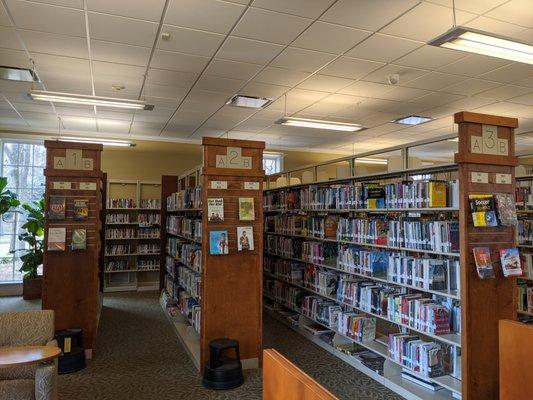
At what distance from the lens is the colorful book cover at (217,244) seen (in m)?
4.03

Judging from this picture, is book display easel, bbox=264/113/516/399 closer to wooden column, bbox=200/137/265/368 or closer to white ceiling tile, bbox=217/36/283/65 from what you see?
wooden column, bbox=200/137/265/368

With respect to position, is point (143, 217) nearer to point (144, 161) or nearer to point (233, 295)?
point (144, 161)

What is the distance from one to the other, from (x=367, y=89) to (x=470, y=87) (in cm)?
139

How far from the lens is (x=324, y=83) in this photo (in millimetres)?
5445

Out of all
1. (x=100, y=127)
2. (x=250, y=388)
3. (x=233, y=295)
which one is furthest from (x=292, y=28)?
(x=100, y=127)

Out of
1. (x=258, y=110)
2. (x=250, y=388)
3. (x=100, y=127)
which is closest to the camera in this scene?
(x=250, y=388)

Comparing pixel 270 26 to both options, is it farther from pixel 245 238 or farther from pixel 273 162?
pixel 273 162

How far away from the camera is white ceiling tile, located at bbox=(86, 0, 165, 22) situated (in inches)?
134

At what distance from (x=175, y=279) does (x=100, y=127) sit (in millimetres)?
3751

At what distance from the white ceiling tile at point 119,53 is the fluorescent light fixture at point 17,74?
1165 millimetres

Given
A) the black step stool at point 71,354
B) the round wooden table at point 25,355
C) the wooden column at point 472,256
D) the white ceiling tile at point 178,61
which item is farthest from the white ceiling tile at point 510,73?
the black step stool at point 71,354

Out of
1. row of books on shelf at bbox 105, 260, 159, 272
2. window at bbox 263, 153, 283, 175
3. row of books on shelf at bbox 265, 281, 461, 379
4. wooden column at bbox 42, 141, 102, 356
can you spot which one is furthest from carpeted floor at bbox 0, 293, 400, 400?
window at bbox 263, 153, 283, 175

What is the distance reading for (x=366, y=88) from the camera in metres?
5.65

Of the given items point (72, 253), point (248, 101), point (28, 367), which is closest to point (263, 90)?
point (248, 101)
